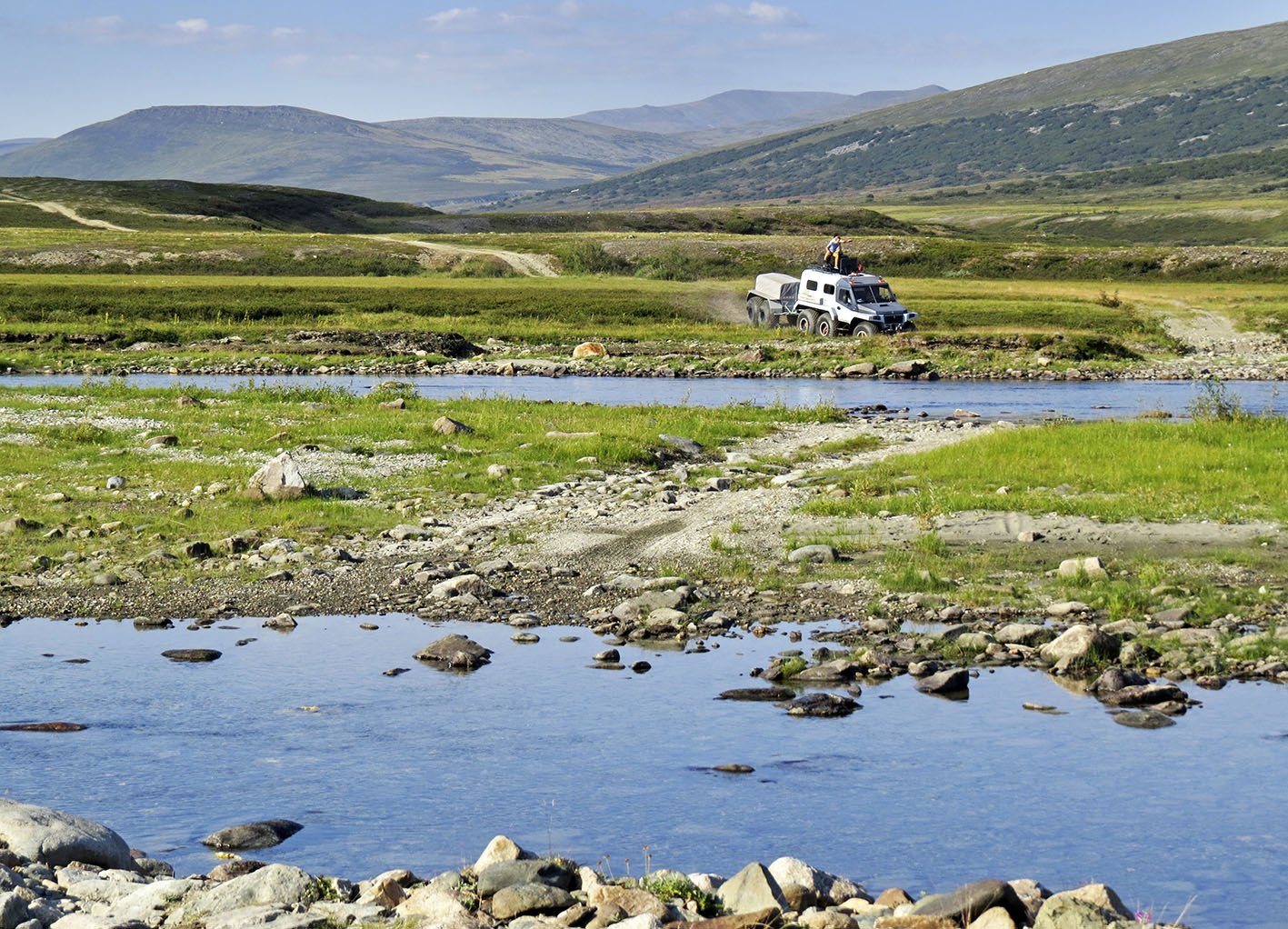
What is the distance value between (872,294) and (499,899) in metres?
50.4

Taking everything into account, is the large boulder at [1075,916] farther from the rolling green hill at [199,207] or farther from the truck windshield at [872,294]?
the rolling green hill at [199,207]

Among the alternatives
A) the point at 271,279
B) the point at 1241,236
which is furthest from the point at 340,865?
the point at 1241,236

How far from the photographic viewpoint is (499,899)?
26.9 feet

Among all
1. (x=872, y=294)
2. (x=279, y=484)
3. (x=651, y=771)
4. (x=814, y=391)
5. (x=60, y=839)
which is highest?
(x=872, y=294)

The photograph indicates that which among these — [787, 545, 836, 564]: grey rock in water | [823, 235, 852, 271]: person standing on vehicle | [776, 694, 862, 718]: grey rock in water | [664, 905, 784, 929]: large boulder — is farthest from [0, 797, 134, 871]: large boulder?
[823, 235, 852, 271]: person standing on vehicle

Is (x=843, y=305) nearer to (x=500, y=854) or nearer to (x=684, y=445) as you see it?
(x=684, y=445)

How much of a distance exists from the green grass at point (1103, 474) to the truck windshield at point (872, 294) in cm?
2786

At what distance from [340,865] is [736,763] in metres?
3.71

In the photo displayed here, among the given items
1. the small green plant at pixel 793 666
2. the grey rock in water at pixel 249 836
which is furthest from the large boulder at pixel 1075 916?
the small green plant at pixel 793 666

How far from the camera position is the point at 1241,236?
152750mm

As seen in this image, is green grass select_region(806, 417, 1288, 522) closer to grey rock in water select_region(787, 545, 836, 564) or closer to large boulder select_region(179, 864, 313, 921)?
grey rock in water select_region(787, 545, 836, 564)

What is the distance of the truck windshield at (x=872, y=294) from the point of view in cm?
5634

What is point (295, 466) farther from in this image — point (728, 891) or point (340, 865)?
point (728, 891)

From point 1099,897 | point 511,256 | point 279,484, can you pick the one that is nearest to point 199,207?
point 511,256
